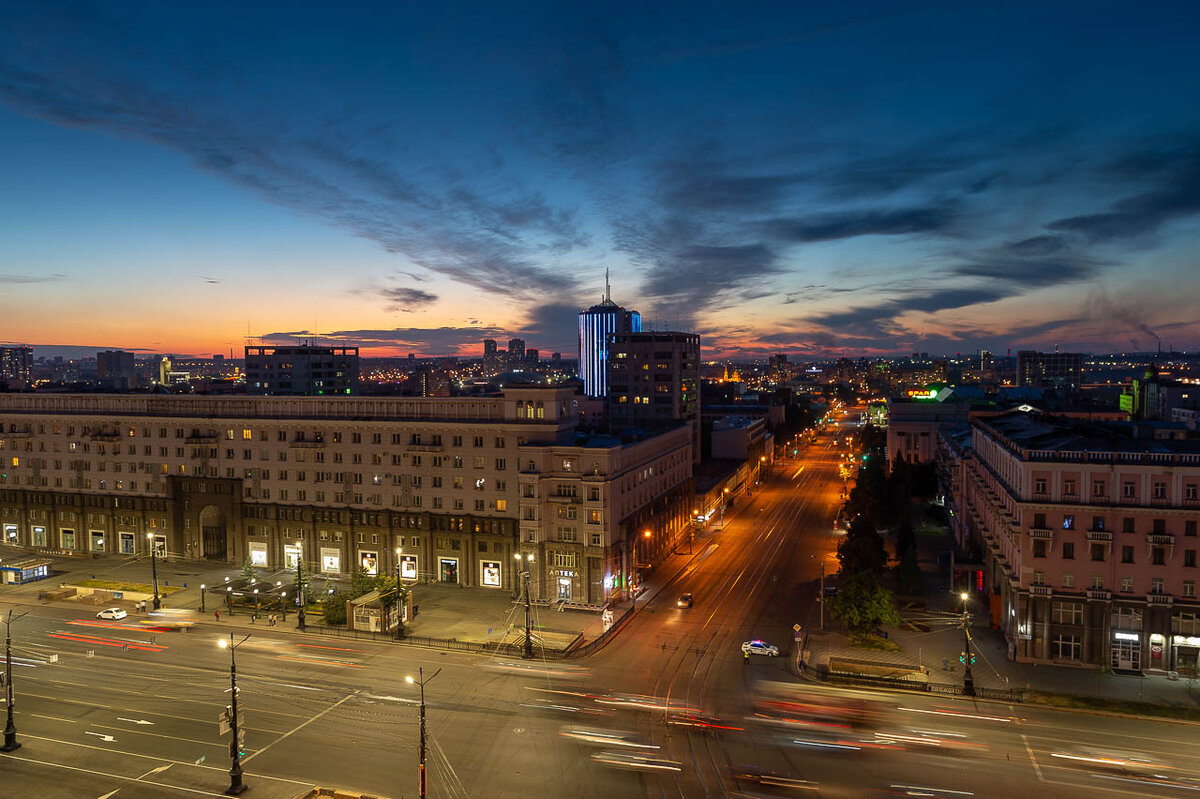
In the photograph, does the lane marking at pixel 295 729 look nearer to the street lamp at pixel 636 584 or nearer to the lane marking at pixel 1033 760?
the street lamp at pixel 636 584

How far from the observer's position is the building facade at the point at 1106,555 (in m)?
53.7

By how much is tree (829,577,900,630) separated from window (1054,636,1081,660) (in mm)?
11375

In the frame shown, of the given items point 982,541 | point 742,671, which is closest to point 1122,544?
point 982,541

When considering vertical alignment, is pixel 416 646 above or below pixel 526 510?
below

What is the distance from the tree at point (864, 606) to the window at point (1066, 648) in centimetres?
1138

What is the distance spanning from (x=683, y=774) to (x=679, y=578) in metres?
45.4

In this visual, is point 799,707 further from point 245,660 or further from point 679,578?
point 245,660

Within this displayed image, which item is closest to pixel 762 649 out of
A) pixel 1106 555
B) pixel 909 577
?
pixel 909 577

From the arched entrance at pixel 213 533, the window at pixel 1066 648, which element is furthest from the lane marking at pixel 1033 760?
the arched entrance at pixel 213 533

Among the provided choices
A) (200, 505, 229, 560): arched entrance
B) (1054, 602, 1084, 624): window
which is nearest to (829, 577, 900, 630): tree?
(1054, 602, 1084, 624): window

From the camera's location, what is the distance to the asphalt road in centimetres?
3894

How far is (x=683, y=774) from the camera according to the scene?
3931 centimetres

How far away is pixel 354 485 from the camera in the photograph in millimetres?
85188

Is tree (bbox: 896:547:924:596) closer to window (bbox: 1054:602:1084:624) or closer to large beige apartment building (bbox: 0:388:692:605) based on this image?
window (bbox: 1054:602:1084:624)
